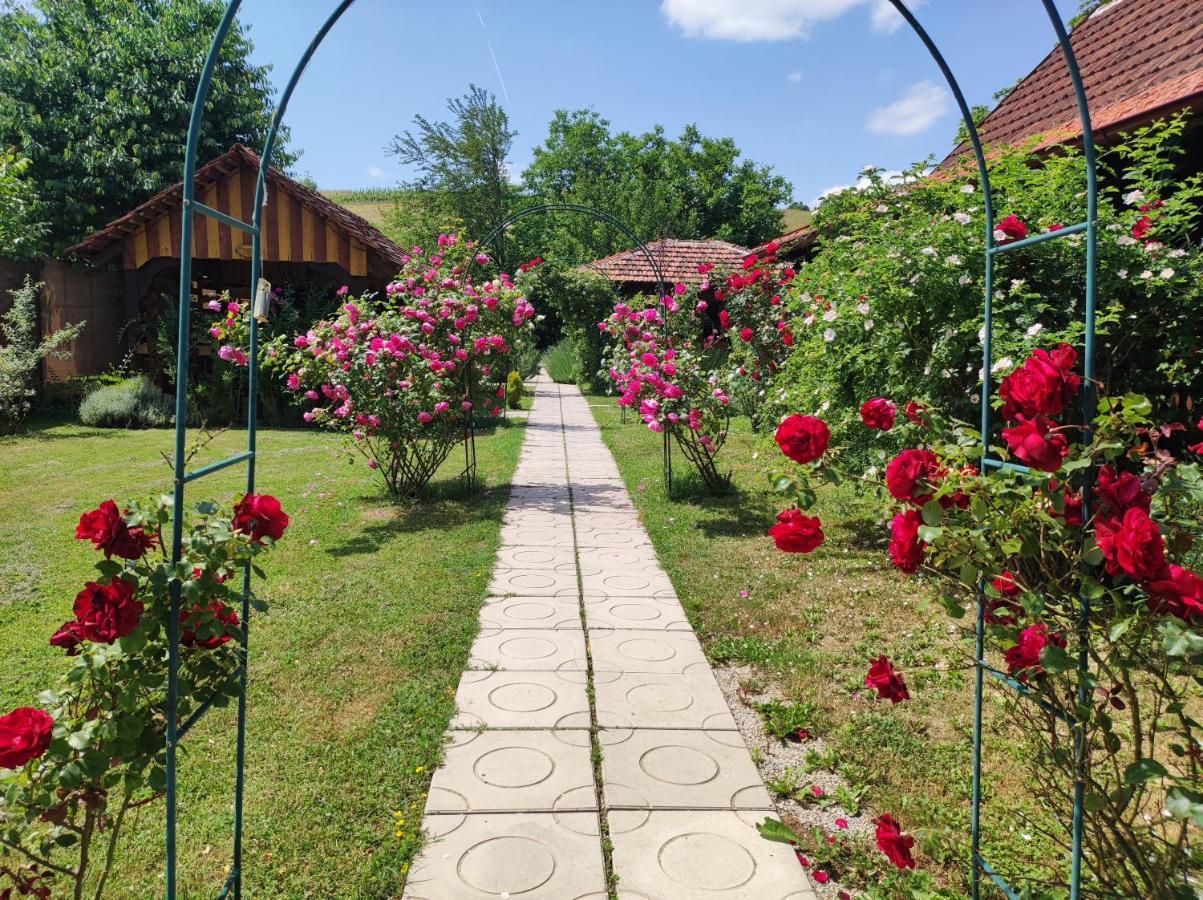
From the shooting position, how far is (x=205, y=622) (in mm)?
1653

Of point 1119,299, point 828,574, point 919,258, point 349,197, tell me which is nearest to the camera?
point 1119,299

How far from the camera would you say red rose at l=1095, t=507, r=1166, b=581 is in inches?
52.1

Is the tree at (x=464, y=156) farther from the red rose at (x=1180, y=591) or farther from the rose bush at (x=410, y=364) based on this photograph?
the red rose at (x=1180, y=591)

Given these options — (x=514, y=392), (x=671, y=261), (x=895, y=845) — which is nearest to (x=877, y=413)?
(x=895, y=845)

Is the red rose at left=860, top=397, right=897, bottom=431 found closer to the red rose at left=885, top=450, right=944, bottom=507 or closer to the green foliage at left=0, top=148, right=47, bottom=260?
the red rose at left=885, top=450, right=944, bottom=507

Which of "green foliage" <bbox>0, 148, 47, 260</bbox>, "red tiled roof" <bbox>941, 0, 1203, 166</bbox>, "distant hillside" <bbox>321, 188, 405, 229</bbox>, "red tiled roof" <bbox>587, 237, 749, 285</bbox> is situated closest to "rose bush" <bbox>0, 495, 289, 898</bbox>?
"red tiled roof" <bbox>941, 0, 1203, 166</bbox>

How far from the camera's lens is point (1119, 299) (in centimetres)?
419

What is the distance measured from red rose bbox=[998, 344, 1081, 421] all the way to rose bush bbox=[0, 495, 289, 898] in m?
1.60

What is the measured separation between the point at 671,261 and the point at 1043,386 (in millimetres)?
19732

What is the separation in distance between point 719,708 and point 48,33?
20064mm

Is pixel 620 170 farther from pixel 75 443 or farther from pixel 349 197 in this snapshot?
pixel 75 443

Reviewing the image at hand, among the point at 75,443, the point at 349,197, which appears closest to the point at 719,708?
the point at 75,443

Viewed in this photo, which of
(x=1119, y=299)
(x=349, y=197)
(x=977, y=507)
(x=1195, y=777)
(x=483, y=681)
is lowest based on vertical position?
(x=483, y=681)

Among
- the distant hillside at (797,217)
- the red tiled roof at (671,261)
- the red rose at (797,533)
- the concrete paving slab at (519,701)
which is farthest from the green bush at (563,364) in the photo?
the distant hillside at (797,217)
